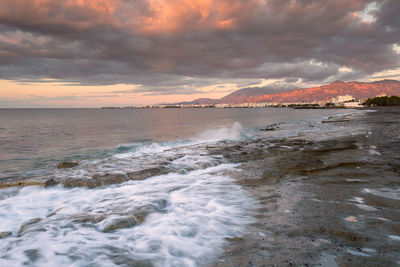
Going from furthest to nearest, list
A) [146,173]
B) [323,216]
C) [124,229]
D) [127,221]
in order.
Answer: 1. [146,173]
2. [127,221]
3. [124,229]
4. [323,216]

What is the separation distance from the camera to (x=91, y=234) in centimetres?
495

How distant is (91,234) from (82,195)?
3.33 meters

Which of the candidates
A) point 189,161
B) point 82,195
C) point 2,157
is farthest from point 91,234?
point 2,157

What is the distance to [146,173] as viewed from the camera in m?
10.0

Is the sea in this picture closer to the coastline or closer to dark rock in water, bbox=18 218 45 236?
dark rock in water, bbox=18 218 45 236

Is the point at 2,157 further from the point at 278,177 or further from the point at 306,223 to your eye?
the point at 306,223

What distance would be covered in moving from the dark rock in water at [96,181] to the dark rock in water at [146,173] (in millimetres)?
327

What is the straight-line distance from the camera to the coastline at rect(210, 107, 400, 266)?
360cm

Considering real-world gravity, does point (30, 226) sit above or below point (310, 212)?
below

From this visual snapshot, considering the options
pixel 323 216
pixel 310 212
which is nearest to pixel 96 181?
pixel 310 212

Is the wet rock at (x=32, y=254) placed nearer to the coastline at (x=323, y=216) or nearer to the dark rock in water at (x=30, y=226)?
the dark rock in water at (x=30, y=226)

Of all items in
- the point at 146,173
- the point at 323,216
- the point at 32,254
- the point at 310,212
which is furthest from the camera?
the point at 146,173

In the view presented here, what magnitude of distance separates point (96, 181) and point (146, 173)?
192 cm

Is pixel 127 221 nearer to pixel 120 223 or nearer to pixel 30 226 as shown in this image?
pixel 120 223
